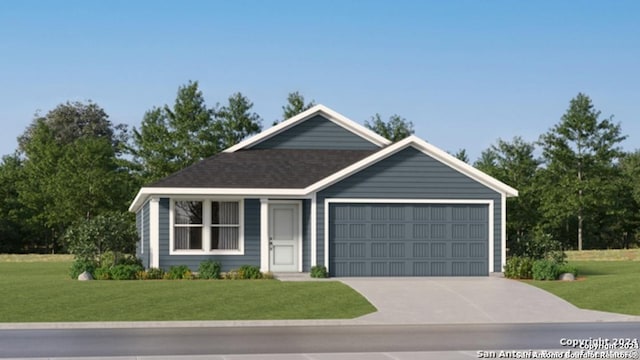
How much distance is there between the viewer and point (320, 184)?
3328 centimetres

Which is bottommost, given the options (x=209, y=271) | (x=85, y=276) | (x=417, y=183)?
(x=85, y=276)

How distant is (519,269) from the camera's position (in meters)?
33.0

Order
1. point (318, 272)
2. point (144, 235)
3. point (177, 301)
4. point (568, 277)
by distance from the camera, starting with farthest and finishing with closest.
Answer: point (144, 235)
point (318, 272)
point (568, 277)
point (177, 301)

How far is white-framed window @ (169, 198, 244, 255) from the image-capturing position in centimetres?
3397

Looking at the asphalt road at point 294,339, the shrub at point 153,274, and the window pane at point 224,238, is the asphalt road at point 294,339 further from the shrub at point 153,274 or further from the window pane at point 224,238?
the window pane at point 224,238

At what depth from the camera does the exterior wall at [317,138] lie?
3959cm

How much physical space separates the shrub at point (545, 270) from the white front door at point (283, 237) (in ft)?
26.4

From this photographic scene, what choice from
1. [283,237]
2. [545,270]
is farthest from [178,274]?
[545,270]

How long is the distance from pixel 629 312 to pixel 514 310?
2.91 meters

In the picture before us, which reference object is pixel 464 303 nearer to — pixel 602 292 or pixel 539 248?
pixel 602 292

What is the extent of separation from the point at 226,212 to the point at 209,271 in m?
2.66

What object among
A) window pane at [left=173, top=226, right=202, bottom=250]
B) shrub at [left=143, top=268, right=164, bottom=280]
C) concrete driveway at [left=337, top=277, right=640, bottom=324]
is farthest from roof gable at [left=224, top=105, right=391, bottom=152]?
concrete driveway at [left=337, top=277, right=640, bottom=324]

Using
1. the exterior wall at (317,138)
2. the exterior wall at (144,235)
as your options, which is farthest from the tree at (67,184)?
the exterior wall at (317,138)

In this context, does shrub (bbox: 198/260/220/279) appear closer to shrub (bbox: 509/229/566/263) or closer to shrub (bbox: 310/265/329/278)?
shrub (bbox: 310/265/329/278)
